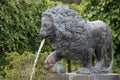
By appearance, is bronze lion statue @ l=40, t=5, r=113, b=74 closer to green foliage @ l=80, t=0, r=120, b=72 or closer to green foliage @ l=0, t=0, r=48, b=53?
green foliage @ l=80, t=0, r=120, b=72

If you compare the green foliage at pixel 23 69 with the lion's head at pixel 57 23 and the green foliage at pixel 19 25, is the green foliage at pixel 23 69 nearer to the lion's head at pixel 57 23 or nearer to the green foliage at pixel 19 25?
the green foliage at pixel 19 25

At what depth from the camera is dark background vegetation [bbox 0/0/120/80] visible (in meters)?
8.63

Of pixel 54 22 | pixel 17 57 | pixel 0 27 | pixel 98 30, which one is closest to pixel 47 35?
pixel 54 22

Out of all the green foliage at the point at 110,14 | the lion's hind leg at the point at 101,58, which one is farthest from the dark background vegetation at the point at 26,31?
the lion's hind leg at the point at 101,58

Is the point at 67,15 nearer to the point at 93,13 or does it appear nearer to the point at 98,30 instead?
the point at 98,30

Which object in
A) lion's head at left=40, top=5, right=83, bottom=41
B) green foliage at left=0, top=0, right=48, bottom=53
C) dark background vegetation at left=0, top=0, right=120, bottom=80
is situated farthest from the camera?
green foliage at left=0, top=0, right=48, bottom=53

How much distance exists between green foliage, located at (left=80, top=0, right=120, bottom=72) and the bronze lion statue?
257cm

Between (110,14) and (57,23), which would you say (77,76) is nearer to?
(57,23)

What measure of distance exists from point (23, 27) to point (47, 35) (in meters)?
5.62

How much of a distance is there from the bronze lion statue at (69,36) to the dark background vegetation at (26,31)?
2.56 meters

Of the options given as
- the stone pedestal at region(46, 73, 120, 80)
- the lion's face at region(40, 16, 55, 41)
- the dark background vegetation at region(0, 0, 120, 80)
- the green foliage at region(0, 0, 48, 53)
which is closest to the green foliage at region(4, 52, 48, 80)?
the dark background vegetation at region(0, 0, 120, 80)

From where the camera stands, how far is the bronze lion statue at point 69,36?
A: 578cm

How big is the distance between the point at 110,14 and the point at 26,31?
3.47m

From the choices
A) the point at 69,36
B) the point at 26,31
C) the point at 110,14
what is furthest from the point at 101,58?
the point at 26,31
